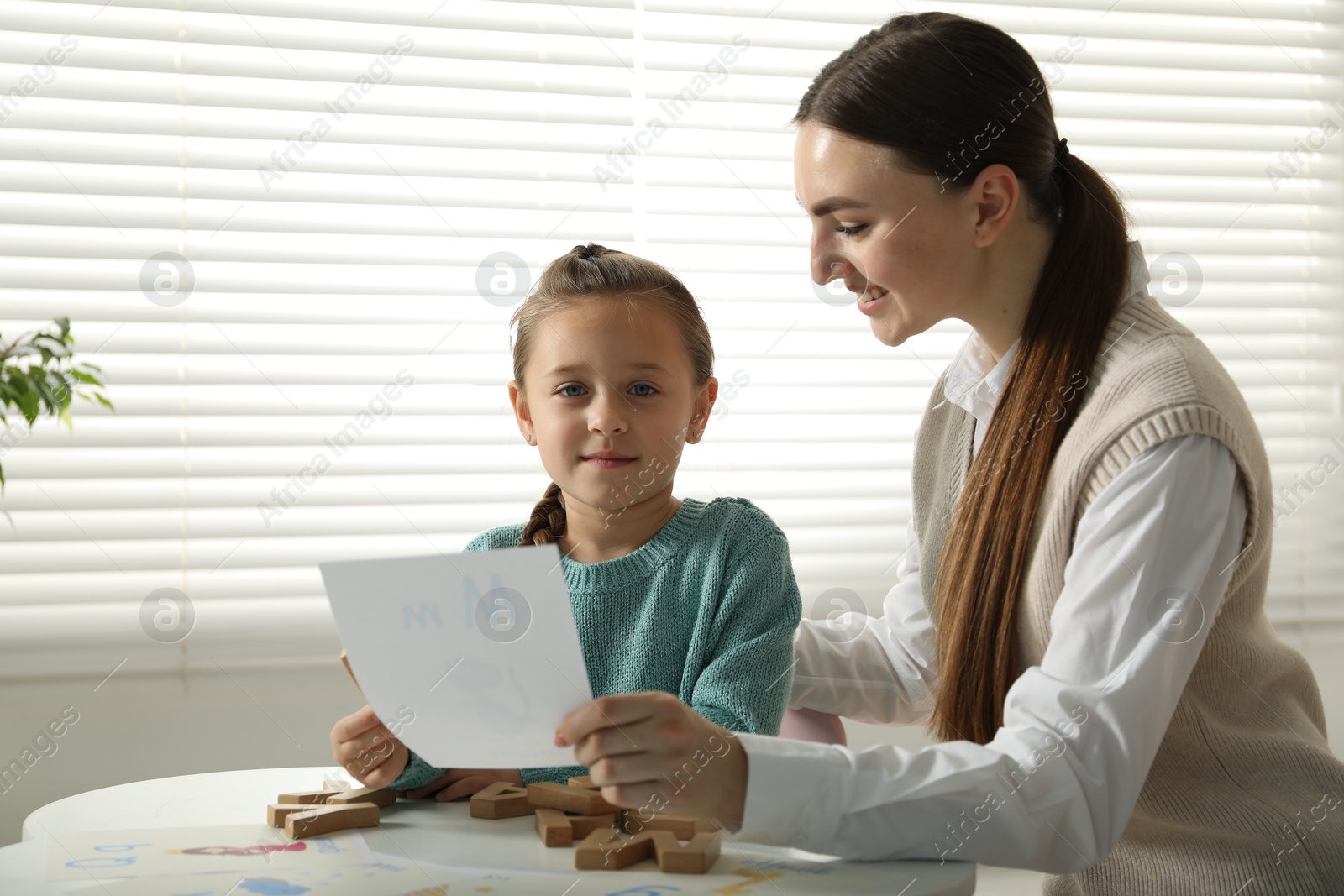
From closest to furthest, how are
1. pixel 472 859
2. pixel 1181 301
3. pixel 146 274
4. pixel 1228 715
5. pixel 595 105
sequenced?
pixel 472 859, pixel 1228 715, pixel 146 274, pixel 595 105, pixel 1181 301

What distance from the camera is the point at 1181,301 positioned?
2.38m

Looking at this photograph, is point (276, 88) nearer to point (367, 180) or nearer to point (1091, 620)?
point (367, 180)

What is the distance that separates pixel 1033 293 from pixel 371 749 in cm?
87

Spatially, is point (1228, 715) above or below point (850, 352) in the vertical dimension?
below

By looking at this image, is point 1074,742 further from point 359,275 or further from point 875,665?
point 359,275

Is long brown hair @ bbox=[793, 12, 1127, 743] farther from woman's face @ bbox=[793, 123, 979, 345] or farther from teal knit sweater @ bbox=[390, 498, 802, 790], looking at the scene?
teal knit sweater @ bbox=[390, 498, 802, 790]

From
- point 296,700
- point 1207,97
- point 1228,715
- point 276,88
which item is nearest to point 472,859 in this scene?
point 1228,715

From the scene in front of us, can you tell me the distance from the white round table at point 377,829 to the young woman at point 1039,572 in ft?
0.15

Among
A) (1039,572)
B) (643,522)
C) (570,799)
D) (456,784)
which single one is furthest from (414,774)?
(1039,572)

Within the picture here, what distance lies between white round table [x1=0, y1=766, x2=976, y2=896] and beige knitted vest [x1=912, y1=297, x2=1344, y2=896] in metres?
0.34

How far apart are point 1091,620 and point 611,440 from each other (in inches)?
20.9

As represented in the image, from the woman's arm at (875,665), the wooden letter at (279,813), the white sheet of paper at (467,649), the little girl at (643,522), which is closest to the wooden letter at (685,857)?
the white sheet of paper at (467,649)

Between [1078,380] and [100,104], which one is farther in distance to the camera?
[100,104]

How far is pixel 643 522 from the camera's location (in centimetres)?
129
